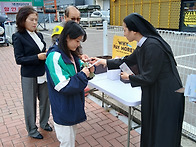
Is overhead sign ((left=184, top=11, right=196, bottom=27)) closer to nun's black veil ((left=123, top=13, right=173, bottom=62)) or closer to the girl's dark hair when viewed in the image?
nun's black veil ((left=123, top=13, right=173, bottom=62))

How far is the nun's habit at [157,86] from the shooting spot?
1.74 metres

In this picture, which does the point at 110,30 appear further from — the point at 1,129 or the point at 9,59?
the point at 9,59

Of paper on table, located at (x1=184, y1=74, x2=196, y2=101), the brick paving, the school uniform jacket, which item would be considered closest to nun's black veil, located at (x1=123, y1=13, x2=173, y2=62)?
paper on table, located at (x1=184, y1=74, x2=196, y2=101)

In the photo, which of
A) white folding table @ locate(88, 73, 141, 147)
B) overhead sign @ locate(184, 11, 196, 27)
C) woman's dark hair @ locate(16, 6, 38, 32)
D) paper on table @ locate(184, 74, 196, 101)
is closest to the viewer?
paper on table @ locate(184, 74, 196, 101)

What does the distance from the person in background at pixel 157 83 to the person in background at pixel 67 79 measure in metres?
0.50

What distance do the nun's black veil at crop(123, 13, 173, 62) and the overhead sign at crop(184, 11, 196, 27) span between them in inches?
494

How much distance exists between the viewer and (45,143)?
9.34 ft

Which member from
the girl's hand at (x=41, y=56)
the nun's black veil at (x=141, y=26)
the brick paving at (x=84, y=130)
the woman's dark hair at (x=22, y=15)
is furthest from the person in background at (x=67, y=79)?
the brick paving at (x=84, y=130)

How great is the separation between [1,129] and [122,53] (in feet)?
7.79

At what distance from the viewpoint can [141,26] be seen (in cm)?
181

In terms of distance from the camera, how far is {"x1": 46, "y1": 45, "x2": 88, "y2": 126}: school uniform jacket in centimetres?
173

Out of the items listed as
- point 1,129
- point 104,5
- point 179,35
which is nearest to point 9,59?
point 1,129

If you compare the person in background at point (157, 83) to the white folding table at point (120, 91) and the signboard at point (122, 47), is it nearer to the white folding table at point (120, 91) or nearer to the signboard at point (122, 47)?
the white folding table at point (120, 91)

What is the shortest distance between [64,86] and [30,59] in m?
0.92
